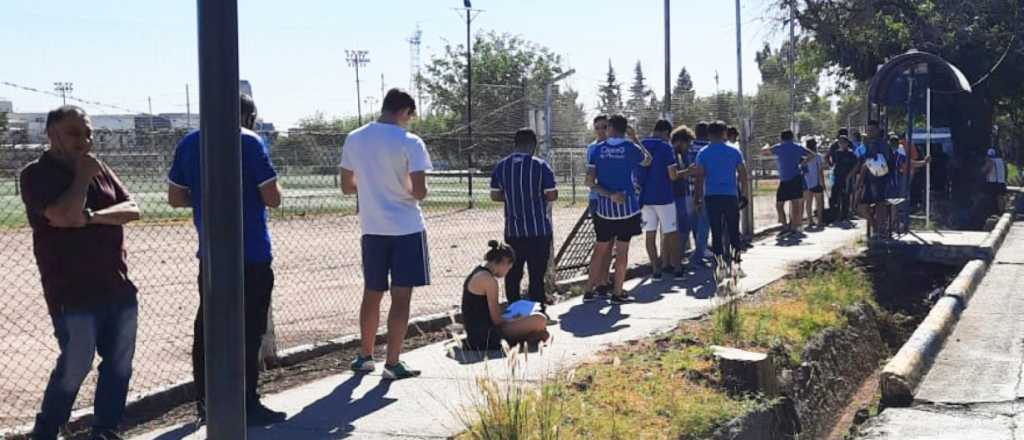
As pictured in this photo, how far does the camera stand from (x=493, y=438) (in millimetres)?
4902

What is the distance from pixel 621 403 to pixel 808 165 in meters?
13.7

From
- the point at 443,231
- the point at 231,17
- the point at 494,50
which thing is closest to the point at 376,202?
the point at 231,17

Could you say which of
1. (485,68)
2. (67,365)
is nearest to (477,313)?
(67,365)

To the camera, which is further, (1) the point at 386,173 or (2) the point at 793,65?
(2) the point at 793,65

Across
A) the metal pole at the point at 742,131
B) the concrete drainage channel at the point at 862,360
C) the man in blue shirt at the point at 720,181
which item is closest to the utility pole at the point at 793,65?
the metal pole at the point at 742,131

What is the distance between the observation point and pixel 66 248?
16.6 feet

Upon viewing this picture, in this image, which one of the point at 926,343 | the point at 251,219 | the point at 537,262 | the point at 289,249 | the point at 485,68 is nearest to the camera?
the point at 251,219

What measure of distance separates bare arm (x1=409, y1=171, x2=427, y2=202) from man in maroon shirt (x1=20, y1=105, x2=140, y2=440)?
181cm

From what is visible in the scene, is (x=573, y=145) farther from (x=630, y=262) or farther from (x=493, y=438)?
(x=493, y=438)

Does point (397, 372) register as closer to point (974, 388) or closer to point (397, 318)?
point (397, 318)

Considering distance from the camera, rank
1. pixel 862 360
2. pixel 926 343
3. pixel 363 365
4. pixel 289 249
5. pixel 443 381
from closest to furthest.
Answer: pixel 443 381, pixel 363 365, pixel 926 343, pixel 862 360, pixel 289 249

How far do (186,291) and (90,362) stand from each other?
341 inches

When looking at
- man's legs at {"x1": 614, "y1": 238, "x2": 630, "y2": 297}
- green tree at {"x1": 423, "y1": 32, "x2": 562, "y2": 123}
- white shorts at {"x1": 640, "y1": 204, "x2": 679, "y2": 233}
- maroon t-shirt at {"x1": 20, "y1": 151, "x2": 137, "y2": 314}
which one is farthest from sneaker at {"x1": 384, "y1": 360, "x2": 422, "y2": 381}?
green tree at {"x1": 423, "y1": 32, "x2": 562, "y2": 123}

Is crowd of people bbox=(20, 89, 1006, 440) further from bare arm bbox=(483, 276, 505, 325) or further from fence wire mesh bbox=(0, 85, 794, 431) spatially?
→ fence wire mesh bbox=(0, 85, 794, 431)
